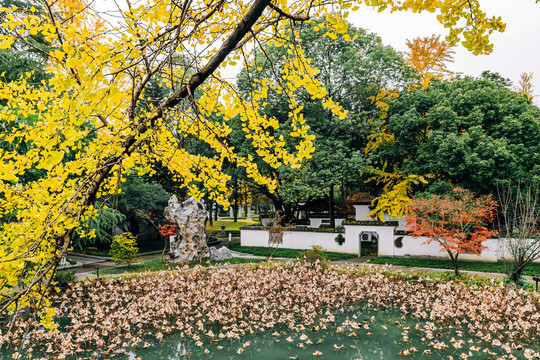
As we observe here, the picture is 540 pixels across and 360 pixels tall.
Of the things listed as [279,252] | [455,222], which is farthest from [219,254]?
[455,222]

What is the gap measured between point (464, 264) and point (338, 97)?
1034 cm

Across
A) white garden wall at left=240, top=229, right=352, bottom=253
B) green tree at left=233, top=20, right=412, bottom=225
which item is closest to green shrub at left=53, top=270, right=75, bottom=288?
green tree at left=233, top=20, right=412, bottom=225

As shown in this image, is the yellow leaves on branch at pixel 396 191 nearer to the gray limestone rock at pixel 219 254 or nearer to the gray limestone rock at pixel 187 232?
the gray limestone rock at pixel 219 254

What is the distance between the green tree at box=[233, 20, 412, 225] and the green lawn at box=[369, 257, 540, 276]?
15.1ft

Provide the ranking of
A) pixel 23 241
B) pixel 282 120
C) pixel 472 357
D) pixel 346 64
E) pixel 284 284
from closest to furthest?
pixel 23 241 < pixel 472 357 < pixel 284 284 < pixel 346 64 < pixel 282 120

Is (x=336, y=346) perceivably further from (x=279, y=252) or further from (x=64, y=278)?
(x=279, y=252)

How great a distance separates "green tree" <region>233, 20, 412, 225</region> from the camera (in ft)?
56.9

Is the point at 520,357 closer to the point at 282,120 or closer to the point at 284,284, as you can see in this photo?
the point at 284,284

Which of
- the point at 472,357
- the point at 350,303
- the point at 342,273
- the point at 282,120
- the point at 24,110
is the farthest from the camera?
the point at 282,120

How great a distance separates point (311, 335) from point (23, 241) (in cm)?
661

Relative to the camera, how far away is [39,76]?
491 inches

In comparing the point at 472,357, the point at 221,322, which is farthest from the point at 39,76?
the point at 472,357

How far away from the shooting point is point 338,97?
18.4 m

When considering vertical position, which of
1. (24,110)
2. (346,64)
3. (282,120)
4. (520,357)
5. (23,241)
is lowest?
(520,357)
